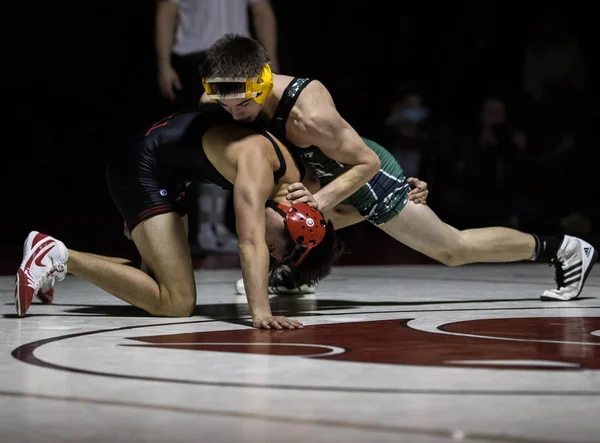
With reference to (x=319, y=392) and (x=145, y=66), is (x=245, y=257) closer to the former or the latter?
(x=319, y=392)

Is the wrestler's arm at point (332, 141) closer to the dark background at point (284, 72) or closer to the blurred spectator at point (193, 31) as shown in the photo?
the blurred spectator at point (193, 31)

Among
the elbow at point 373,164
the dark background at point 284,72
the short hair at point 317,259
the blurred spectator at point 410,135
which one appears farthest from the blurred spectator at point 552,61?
the short hair at point 317,259

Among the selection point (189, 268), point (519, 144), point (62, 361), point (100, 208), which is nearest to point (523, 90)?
point (519, 144)

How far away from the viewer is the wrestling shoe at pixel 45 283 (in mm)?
3740

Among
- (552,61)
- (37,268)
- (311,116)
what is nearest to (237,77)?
(311,116)

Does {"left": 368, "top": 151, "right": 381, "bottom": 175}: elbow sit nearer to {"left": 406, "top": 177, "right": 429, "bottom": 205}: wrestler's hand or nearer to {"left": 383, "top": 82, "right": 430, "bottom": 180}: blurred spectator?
{"left": 406, "top": 177, "right": 429, "bottom": 205}: wrestler's hand

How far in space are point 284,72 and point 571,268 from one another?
489cm

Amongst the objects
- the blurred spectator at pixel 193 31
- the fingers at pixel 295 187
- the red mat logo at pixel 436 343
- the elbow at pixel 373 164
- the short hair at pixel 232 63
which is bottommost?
the red mat logo at pixel 436 343

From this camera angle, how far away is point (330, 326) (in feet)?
11.1

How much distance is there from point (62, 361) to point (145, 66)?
7493 millimetres

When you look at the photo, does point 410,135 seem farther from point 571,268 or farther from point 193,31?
point 571,268

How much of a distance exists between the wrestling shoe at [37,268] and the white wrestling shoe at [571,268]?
5.54 feet

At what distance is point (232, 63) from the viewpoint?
354 cm

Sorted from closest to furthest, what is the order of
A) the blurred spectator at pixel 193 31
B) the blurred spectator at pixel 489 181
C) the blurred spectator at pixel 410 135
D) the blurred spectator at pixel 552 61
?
1. the blurred spectator at pixel 193 31
2. the blurred spectator at pixel 489 181
3. the blurred spectator at pixel 410 135
4. the blurred spectator at pixel 552 61
